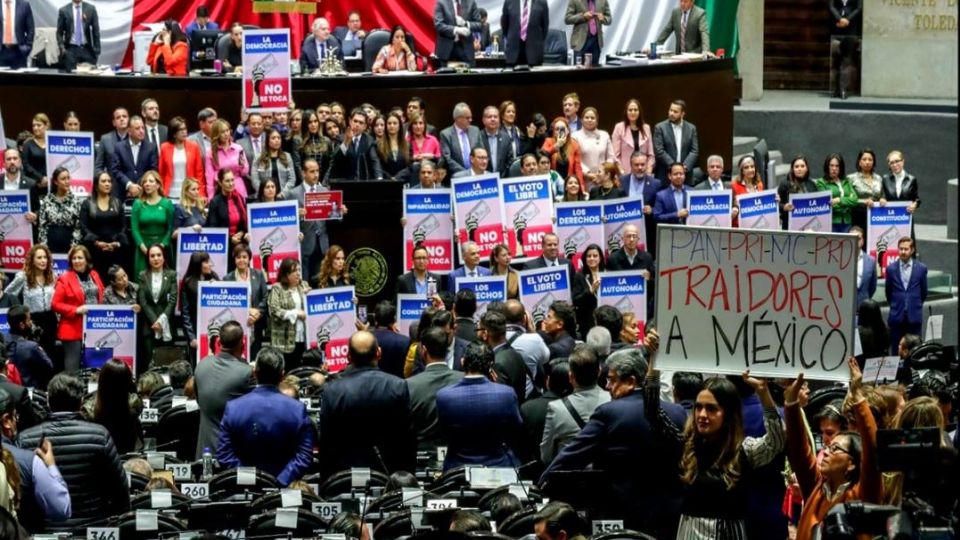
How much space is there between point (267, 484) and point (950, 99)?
20.9 m

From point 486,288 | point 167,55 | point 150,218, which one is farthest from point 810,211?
point 167,55

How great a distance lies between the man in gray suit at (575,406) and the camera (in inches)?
486

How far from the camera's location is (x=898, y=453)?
290 inches

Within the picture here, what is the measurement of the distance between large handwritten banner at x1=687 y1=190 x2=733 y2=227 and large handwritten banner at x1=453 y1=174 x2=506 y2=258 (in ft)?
7.42

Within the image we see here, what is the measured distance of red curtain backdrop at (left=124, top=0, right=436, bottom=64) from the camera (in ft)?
106

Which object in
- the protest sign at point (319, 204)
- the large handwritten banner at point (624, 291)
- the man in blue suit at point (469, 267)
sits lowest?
the large handwritten banner at point (624, 291)

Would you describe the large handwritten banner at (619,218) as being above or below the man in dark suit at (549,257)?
above

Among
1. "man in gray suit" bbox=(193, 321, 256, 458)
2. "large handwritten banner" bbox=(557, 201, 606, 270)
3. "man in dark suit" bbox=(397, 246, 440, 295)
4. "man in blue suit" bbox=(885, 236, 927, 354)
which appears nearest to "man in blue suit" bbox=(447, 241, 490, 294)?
"man in dark suit" bbox=(397, 246, 440, 295)

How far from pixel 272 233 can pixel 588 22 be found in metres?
8.00

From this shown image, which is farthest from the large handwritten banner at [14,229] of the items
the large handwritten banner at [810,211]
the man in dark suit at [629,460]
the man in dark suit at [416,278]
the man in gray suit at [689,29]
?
the man in dark suit at [629,460]

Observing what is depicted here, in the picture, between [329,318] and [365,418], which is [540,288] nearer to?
[329,318]

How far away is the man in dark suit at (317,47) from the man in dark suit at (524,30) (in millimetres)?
2290

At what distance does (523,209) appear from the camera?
2169 cm

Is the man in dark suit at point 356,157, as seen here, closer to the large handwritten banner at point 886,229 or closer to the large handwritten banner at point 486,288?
the large handwritten banner at point 486,288
